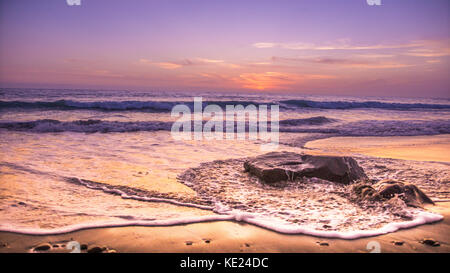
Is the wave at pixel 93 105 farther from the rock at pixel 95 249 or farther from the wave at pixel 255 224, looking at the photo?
the rock at pixel 95 249

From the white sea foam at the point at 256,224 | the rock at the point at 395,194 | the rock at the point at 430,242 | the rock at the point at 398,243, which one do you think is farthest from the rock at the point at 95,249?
the rock at the point at 395,194

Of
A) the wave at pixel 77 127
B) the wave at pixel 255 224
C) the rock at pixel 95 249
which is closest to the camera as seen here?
the rock at pixel 95 249

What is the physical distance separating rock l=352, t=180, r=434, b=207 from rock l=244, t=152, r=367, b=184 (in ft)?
2.54

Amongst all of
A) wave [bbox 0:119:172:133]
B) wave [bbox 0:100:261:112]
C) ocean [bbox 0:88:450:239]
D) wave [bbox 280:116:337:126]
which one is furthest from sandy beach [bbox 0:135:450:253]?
wave [bbox 0:100:261:112]

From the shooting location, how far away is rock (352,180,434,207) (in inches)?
139

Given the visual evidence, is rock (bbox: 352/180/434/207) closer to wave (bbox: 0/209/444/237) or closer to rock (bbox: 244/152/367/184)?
wave (bbox: 0/209/444/237)

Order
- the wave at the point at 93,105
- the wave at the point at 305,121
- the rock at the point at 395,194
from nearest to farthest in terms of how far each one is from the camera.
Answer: the rock at the point at 395,194
the wave at the point at 305,121
the wave at the point at 93,105

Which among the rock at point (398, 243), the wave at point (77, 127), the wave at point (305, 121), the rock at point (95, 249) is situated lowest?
the rock at point (398, 243)

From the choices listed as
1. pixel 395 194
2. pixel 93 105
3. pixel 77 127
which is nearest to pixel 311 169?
pixel 395 194

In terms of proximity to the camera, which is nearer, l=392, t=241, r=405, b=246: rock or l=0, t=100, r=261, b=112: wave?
l=392, t=241, r=405, b=246: rock

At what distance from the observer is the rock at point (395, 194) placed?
3537mm

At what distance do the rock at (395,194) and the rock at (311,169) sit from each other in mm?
775

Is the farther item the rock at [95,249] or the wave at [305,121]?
the wave at [305,121]
